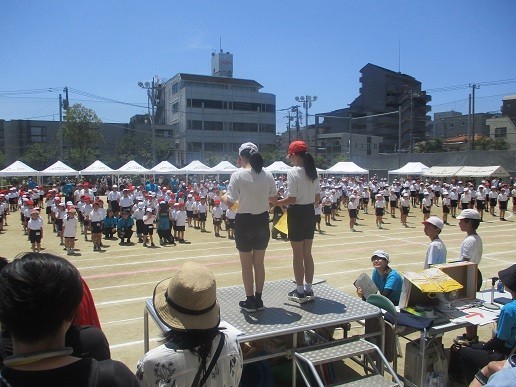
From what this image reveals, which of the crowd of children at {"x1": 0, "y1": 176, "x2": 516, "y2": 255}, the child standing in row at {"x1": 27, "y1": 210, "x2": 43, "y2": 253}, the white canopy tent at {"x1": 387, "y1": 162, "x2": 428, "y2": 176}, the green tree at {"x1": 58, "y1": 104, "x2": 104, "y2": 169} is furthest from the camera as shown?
the green tree at {"x1": 58, "y1": 104, "x2": 104, "y2": 169}

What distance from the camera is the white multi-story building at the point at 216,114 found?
67.1 m

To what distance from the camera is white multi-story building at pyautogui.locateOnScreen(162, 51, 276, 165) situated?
6712cm

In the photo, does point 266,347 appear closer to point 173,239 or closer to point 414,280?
point 414,280

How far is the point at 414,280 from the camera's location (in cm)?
484

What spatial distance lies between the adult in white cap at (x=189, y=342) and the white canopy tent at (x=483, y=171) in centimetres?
3335

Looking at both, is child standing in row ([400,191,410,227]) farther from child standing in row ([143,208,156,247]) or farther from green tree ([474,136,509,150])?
green tree ([474,136,509,150])

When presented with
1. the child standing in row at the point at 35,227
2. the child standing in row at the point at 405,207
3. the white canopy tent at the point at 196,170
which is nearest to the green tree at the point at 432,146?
the white canopy tent at the point at 196,170

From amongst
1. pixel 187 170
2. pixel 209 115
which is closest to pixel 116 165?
pixel 209 115

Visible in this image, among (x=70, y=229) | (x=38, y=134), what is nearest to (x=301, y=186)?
(x=70, y=229)

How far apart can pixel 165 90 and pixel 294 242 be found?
77132mm

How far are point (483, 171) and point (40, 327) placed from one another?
35329 millimetres

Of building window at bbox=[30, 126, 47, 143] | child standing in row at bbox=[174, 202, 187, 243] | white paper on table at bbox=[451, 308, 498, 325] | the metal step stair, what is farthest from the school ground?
building window at bbox=[30, 126, 47, 143]

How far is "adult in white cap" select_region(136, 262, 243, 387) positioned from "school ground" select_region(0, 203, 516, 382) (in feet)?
12.1

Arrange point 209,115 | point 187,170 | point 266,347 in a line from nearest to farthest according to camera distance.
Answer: point 266,347, point 187,170, point 209,115
